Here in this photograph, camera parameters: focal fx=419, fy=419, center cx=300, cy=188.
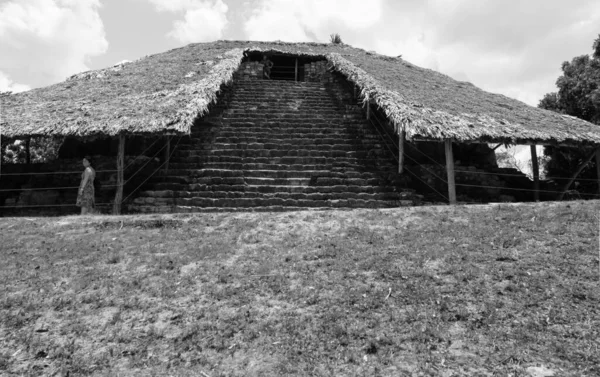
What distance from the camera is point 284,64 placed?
1695cm

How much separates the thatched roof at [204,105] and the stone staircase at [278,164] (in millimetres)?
1032

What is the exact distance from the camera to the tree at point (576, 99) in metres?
14.5

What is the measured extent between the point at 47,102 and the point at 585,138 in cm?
1326

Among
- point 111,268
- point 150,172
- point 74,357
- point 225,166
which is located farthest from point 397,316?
point 150,172

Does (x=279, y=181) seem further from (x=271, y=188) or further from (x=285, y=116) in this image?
(x=285, y=116)

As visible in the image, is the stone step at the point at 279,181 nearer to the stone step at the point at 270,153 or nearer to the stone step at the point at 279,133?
the stone step at the point at 270,153

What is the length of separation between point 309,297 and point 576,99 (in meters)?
15.4

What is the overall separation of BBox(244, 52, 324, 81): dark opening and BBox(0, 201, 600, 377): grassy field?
1092 centimetres

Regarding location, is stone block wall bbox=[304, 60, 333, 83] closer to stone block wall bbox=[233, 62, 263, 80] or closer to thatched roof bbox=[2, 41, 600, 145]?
thatched roof bbox=[2, 41, 600, 145]

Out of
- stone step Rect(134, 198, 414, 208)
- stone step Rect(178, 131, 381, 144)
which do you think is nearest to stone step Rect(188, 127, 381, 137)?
stone step Rect(178, 131, 381, 144)

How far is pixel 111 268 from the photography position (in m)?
5.46

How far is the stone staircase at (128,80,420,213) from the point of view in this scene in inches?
360

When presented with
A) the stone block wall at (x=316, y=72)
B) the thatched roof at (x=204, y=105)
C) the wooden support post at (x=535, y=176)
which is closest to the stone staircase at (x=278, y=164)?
the thatched roof at (x=204, y=105)

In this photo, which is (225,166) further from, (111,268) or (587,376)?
(587,376)
